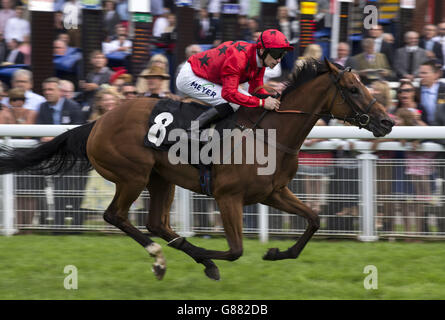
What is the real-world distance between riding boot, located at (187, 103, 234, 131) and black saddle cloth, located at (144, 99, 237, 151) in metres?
0.04

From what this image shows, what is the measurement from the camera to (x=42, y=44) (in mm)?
7527

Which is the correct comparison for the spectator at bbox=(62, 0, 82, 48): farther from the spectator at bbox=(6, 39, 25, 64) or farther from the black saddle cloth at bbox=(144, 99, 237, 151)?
the black saddle cloth at bbox=(144, 99, 237, 151)

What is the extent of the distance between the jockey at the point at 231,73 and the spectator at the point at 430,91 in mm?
2020

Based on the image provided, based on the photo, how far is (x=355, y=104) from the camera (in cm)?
444

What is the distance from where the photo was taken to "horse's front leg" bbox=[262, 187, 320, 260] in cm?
466

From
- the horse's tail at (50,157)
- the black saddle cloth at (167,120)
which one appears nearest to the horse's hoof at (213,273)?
the black saddle cloth at (167,120)

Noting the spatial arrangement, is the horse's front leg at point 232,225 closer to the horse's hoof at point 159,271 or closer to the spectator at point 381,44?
the horse's hoof at point 159,271

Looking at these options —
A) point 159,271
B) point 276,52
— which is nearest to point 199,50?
point 276,52

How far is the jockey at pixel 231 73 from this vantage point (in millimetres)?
4449

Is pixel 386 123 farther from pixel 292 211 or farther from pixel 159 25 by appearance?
pixel 159 25
